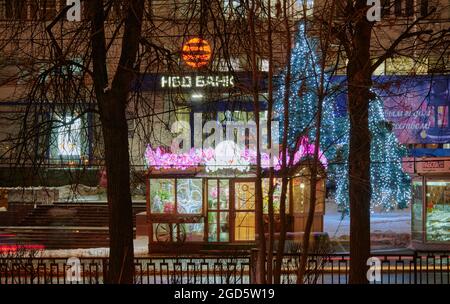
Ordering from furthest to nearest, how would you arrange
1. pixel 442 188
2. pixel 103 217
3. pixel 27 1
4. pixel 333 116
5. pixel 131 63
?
pixel 103 217, pixel 333 116, pixel 442 188, pixel 27 1, pixel 131 63

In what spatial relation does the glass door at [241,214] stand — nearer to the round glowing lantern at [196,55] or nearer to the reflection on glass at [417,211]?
the reflection on glass at [417,211]

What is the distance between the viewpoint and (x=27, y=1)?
35.0 feet

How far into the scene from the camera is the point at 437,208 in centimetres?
2009

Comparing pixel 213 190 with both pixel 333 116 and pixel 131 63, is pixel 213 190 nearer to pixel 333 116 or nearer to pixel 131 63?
pixel 333 116

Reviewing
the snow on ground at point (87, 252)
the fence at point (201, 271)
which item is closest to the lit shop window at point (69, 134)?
the fence at point (201, 271)

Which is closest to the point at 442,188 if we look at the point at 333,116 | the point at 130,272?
the point at 333,116

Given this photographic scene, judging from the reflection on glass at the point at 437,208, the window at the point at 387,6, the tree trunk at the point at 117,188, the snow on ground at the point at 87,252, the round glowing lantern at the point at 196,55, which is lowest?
the snow on ground at the point at 87,252

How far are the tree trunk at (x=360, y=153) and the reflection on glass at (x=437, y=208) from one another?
10.1 m

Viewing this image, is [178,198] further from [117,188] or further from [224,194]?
[117,188]

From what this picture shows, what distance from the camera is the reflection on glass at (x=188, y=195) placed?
21312 mm

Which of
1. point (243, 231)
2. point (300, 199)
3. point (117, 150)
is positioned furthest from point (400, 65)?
point (243, 231)

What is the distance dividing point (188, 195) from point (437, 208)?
8557 mm

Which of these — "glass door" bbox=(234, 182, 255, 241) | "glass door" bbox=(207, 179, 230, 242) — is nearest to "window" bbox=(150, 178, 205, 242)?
"glass door" bbox=(207, 179, 230, 242)
